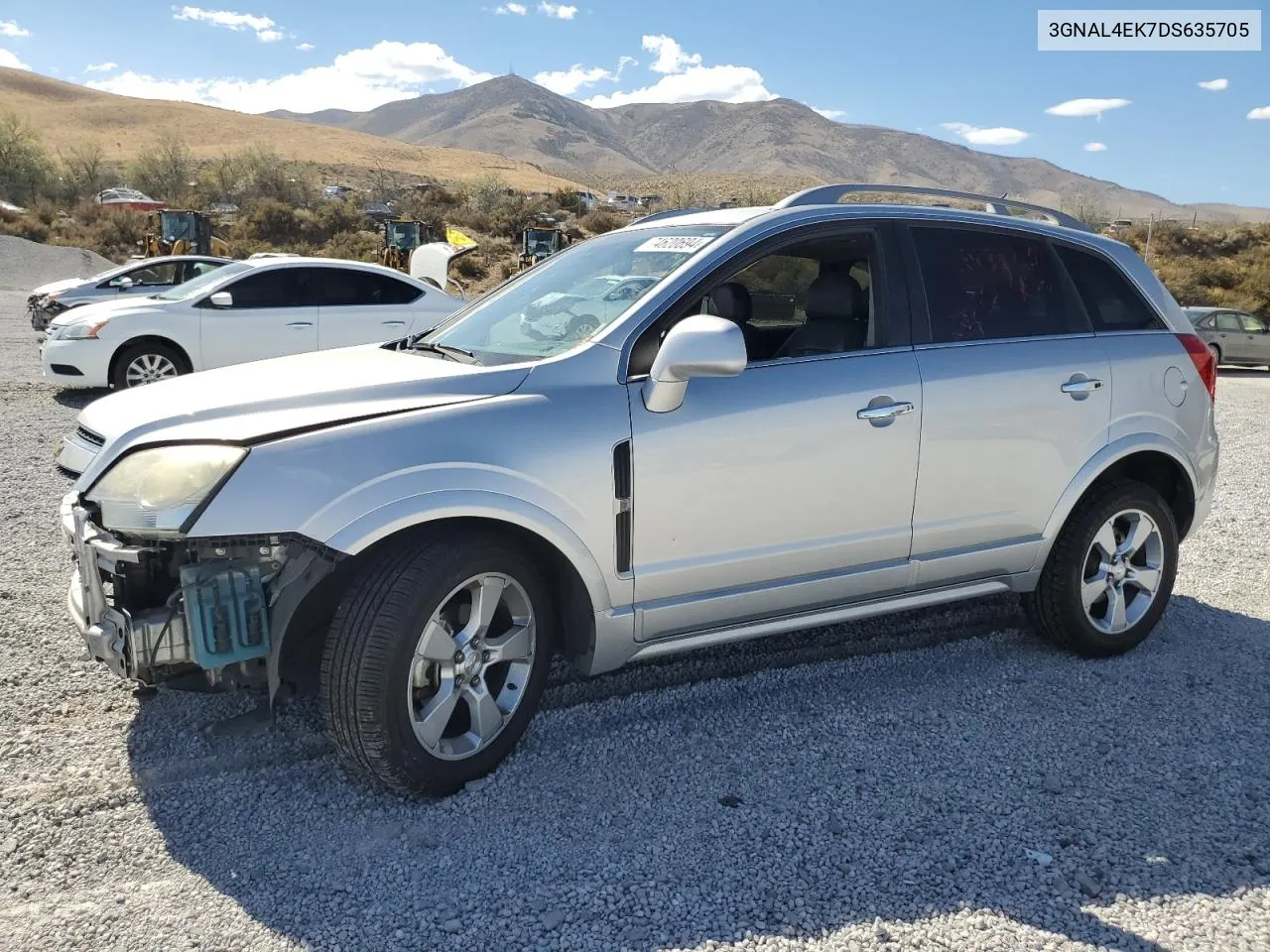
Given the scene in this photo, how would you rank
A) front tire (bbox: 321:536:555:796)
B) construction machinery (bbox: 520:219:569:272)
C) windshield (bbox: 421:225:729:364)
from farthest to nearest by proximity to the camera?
construction machinery (bbox: 520:219:569:272) → windshield (bbox: 421:225:729:364) → front tire (bbox: 321:536:555:796)

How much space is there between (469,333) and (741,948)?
2.49 metres

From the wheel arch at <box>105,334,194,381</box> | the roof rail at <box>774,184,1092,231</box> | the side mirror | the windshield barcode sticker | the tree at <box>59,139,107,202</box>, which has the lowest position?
the wheel arch at <box>105,334,194,381</box>

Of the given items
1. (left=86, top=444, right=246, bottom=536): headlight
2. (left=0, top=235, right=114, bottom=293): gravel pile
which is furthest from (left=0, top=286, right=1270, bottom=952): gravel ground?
(left=0, top=235, right=114, bottom=293): gravel pile

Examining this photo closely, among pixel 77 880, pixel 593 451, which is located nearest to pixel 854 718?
pixel 593 451

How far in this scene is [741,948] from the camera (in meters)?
2.55

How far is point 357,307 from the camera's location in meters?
11.3

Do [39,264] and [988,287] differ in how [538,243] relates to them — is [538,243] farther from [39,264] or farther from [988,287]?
[988,287]

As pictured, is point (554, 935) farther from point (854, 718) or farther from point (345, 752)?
point (854, 718)

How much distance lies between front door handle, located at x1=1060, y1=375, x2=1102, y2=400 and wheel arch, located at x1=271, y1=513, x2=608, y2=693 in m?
2.22

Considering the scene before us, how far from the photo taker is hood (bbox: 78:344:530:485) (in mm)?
3031

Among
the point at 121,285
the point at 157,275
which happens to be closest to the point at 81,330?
the point at 121,285

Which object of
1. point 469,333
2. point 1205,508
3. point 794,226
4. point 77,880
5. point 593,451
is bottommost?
point 77,880

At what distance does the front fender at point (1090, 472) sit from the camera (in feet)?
14.0

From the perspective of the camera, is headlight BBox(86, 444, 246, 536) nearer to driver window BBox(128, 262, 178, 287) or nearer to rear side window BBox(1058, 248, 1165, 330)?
rear side window BBox(1058, 248, 1165, 330)
